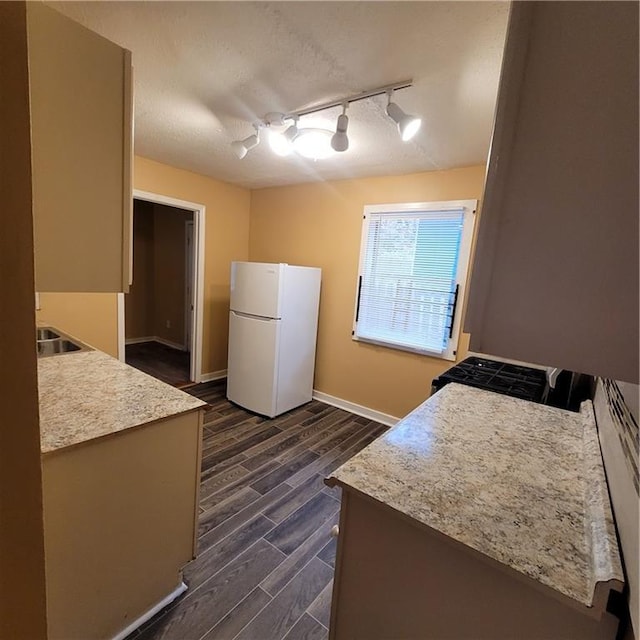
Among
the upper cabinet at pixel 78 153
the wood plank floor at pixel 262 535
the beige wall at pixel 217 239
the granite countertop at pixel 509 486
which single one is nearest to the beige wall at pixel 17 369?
the upper cabinet at pixel 78 153

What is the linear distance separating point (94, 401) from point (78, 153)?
0.92 meters

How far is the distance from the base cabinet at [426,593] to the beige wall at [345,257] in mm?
2201

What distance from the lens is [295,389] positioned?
3418 mm

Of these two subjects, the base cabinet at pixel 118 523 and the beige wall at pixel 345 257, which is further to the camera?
the beige wall at pixel 345 257

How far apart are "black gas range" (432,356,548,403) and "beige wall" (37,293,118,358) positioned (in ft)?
9.61

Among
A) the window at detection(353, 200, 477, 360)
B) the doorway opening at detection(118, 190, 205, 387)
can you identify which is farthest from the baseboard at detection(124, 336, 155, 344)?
the window at detection(353, 200, 477, 360)

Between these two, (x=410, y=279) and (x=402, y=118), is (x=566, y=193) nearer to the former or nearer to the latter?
(x=402, y=118)

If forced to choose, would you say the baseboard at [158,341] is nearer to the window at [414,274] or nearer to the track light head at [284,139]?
the window at [414,274]

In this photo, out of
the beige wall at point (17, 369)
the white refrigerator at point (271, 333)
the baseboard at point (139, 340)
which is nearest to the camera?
the beige wall at point (17, 369)

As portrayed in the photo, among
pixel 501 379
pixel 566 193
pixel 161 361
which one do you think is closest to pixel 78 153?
pixel 566 193

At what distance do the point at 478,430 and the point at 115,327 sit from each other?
10.6 feet

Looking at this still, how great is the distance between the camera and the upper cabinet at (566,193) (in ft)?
1.22

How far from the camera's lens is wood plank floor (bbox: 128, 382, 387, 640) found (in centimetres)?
137

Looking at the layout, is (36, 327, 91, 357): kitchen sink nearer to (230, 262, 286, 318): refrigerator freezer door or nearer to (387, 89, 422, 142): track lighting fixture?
(230, 262, 286, 318): refrigerator freezer door
